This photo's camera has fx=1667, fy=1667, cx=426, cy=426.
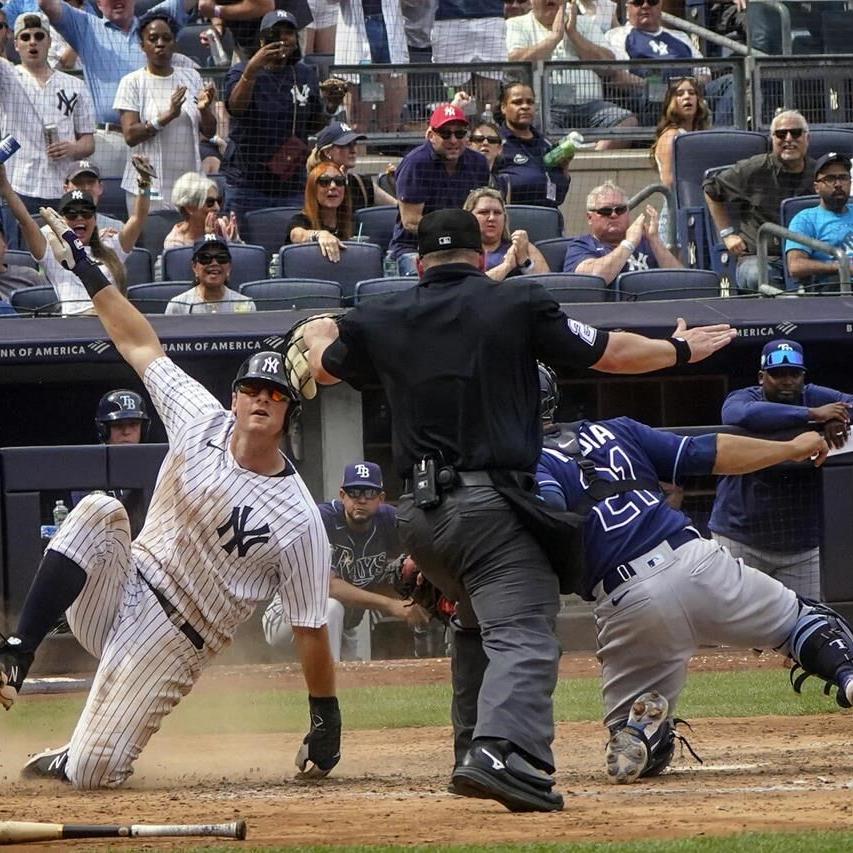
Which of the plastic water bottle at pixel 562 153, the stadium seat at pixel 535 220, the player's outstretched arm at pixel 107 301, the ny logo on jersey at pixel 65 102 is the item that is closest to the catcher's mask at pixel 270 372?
the player's outstretched arm at pixel 107 301

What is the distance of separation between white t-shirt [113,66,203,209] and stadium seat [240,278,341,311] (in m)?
1.45

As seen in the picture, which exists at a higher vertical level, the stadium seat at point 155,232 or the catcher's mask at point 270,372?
the stadium seat at point 155,232

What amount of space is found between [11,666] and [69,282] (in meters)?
Answer: 5.39

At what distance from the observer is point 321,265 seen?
33.3 ft

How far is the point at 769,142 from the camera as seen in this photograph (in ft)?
37.9

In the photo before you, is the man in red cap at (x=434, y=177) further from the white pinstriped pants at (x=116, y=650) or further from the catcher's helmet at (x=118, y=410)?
the white pinstriped pants at (x=116, y=650)

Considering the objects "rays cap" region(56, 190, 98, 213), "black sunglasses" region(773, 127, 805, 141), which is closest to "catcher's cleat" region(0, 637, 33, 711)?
"rays cap" region(56, 190, 98, 213)

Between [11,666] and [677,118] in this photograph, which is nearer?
[11,666]

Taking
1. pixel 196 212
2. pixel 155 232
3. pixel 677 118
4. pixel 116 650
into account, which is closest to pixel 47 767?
pixel 116 650

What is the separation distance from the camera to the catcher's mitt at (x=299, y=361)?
4.68m

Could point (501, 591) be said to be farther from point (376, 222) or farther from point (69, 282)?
point (376, 222)

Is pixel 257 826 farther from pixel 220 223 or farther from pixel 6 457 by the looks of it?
pixel 220 223

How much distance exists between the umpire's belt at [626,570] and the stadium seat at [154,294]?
518cm

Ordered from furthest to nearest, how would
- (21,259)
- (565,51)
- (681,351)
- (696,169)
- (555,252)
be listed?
(565,51), (696,169), (555,252), (21,259), (681,351)
